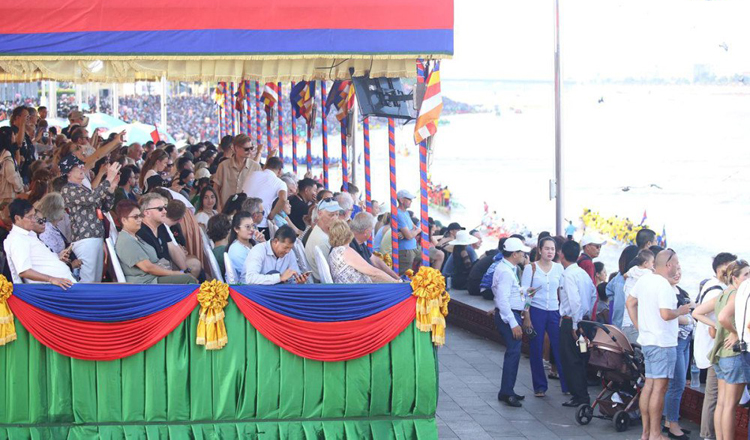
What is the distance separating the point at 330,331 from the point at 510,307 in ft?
9.45

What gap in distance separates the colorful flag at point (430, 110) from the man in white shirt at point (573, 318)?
99.7 inches

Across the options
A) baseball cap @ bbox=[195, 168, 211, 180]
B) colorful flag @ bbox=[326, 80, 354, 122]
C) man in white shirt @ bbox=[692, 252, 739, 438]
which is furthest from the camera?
colorful flag @ bbox=[326, 80, 354, 122]

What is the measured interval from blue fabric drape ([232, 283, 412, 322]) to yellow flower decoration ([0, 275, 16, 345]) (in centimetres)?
166

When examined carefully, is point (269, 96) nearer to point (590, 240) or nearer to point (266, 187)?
point (266, 187)

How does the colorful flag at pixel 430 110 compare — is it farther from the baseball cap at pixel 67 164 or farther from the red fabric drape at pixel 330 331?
the baseball cap at pixel 67 164

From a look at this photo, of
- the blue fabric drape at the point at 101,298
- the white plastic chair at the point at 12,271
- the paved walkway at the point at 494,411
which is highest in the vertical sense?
the white plastic chair at the point at 12,271

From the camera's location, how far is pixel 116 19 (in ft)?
25.8

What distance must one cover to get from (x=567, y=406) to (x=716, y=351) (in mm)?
2344

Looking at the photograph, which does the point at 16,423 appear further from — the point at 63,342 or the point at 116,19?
the point at 116,19

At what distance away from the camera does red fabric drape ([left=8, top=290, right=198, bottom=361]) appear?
7332 millimetres

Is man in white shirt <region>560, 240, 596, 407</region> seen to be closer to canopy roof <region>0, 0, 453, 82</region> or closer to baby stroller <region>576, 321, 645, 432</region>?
baby stroller <region>576, 321, 645, 432</region>

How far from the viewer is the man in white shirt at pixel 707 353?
8.42 m

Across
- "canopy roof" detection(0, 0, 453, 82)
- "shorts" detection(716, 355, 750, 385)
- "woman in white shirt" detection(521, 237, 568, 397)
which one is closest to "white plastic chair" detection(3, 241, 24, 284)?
"canopy roof" detection(0, 0, 453, 82)

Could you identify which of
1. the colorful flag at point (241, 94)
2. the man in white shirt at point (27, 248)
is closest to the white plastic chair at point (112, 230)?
the man in white shirt at point (27, 248)
